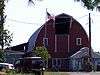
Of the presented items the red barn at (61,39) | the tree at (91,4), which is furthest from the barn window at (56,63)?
the tree at (91,4)

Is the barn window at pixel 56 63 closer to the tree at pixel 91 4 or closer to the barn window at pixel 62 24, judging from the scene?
the barn window at pixel 62 24

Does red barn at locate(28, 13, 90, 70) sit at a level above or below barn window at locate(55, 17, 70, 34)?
below

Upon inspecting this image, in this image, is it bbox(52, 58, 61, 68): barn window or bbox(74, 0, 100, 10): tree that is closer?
bbox(74, 0, 100, 10): tree

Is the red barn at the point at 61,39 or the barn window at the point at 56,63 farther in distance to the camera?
the red barn at the point at 61,39

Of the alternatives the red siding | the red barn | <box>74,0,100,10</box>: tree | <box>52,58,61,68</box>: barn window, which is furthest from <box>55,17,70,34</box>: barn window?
<box>74,0,100,10</box>: tree

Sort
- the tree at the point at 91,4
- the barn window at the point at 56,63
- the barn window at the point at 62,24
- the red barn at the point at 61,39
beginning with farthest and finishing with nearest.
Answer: the barn window at the point at 62,24 → the red barn at the point at 61,39 → the barn window at the point at 56,63 → the tree at the point at 91,4

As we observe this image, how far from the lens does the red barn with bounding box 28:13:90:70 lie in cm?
7562

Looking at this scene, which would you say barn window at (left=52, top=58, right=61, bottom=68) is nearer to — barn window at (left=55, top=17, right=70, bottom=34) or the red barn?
the red barn

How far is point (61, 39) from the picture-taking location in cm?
7562

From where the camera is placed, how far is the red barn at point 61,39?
75.6m

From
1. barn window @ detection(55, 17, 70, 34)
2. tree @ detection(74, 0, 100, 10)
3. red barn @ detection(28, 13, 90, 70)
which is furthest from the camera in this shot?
barn window @ detection(55, 17, 70, 34)

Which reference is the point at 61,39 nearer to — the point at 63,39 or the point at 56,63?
the point at 63,39

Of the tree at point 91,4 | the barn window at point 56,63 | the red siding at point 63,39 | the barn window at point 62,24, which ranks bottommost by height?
the barn window at point 56,63

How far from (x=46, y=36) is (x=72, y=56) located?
6.87m
